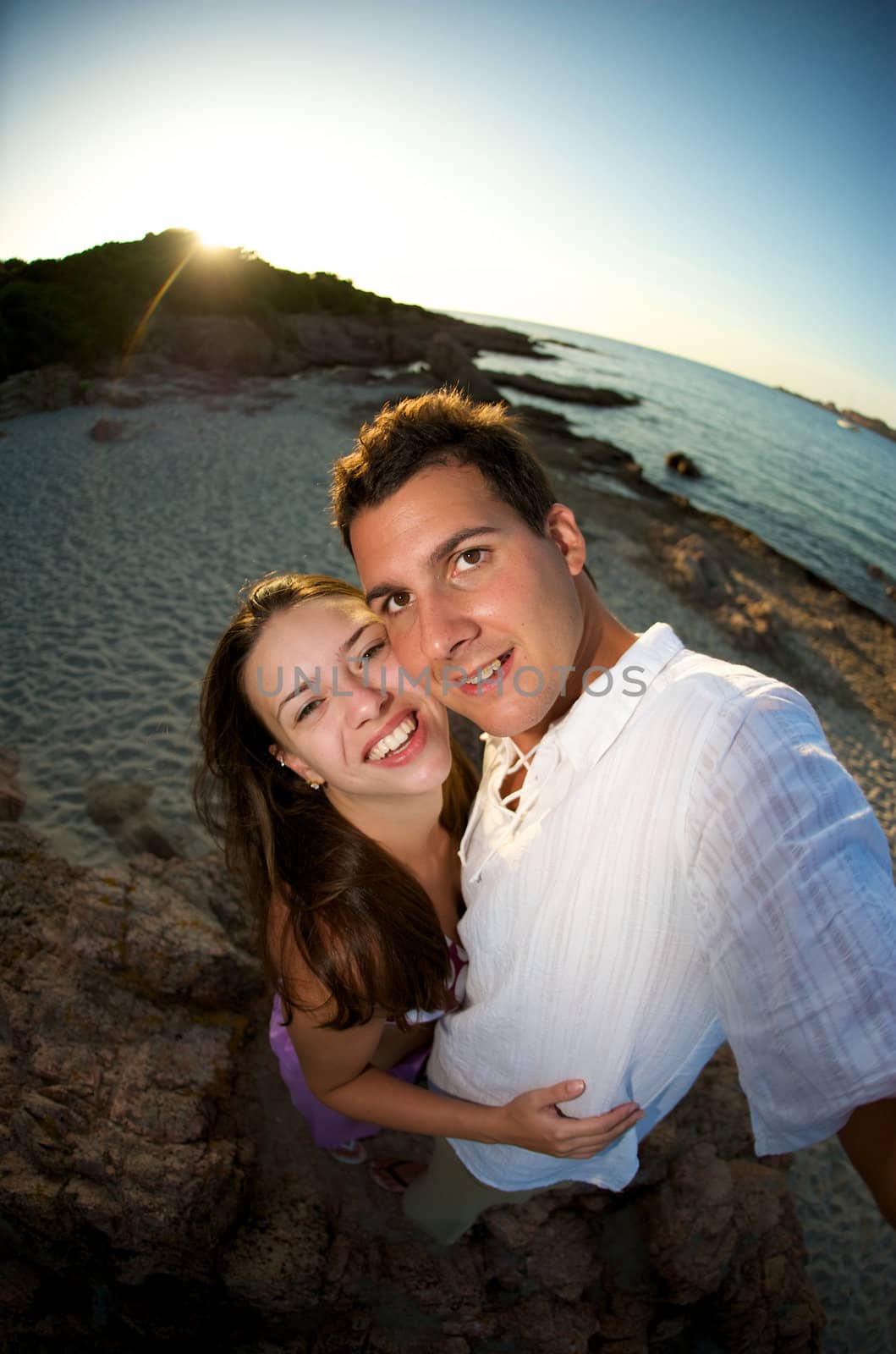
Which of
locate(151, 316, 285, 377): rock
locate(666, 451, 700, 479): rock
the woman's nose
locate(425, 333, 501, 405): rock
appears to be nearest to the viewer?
the woman's nose

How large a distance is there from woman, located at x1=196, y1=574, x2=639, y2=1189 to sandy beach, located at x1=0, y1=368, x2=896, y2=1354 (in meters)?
3.23

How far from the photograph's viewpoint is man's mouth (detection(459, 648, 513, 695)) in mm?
1713

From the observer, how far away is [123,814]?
5164mm

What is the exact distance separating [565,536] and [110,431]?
14714 mm

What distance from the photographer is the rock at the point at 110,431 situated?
1340 cm

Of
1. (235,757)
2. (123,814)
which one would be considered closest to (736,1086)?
(235,757)

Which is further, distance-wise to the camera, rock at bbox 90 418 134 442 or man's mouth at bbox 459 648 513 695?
rock at bbox 90 418 134 442

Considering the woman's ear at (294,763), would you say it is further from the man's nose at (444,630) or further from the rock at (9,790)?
the rock at (9,790)

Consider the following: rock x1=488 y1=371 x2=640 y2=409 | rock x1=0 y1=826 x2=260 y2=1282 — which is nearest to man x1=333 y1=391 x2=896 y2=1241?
rock x1=0 y1=826 x2=260 y2=1282

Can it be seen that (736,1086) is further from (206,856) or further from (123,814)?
(123,814)

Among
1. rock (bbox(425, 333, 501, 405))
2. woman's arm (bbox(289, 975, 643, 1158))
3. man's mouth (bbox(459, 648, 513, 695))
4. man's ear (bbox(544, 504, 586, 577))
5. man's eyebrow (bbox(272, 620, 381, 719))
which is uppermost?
rock (bbox(425, 333, 501, 405))

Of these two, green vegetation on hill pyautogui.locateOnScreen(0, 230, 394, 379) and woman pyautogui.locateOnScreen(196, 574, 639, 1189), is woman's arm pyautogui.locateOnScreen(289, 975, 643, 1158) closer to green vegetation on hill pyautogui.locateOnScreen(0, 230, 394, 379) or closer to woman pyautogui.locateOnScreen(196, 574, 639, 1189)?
woman pyautogui.locateOnScreen(196, 574, 639, 1189)

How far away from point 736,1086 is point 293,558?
8797 mm

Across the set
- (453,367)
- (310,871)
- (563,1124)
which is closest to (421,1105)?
(563,1124)
